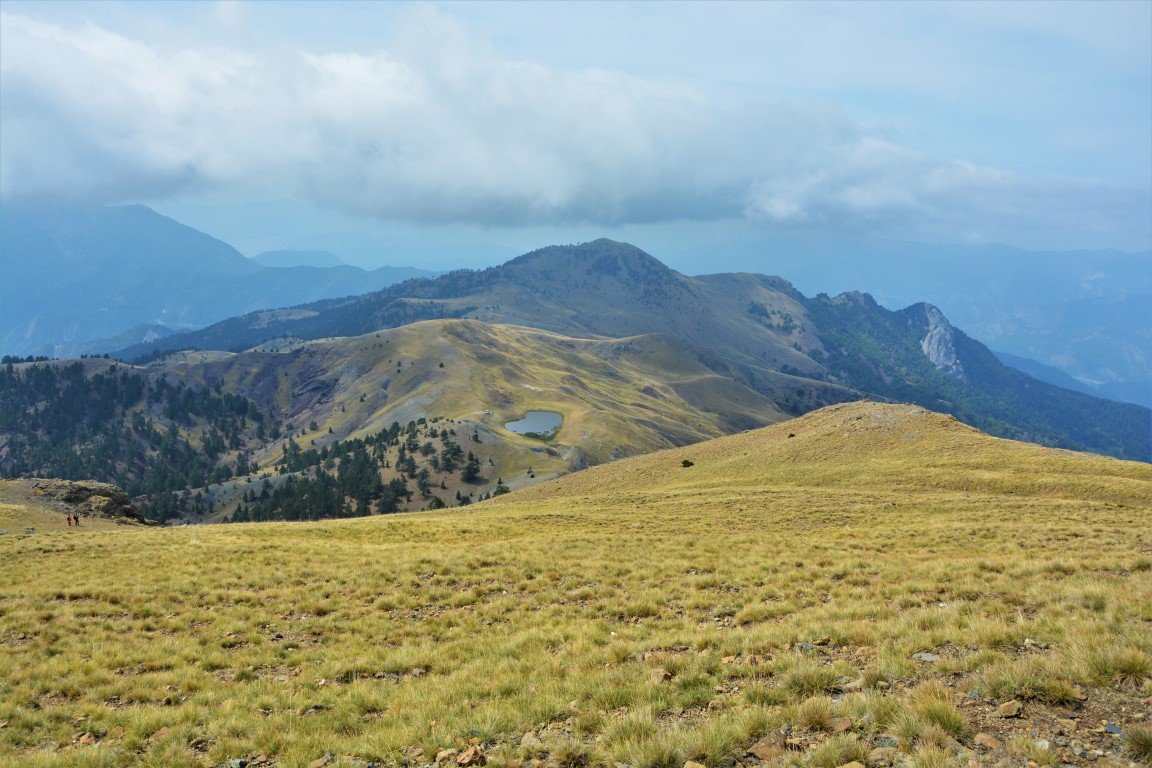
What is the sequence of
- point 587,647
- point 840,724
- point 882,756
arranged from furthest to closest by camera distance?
1. point 587,647
2. point 840,724
3. point 882,756

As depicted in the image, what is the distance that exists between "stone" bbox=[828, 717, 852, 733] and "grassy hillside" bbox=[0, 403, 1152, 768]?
4 cm

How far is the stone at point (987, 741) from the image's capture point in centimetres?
811

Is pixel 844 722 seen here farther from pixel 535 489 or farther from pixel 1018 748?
pixel 535 489

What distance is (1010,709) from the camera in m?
8.91

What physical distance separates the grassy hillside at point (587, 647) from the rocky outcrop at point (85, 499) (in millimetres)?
44105

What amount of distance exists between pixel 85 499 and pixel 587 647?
7935 centimetres

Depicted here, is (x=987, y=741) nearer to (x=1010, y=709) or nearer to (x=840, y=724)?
(x=1010, y=709)

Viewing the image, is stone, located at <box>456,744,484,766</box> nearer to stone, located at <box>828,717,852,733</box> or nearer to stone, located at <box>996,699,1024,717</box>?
stone, located at <box>828,717,852,733</box>

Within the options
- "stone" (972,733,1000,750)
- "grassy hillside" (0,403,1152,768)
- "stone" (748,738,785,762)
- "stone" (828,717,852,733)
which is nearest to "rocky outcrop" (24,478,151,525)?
"grassy hillside" (0,403,1152,768)

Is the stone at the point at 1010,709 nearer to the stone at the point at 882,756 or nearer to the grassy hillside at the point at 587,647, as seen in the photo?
the grassy hillside at the point at 587,647

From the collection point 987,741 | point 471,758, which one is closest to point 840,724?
point 987,741

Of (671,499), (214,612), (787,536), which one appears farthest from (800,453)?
(214,612)

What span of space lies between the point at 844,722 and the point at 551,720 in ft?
15.9

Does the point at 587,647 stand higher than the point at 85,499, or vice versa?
the point at 587,647
